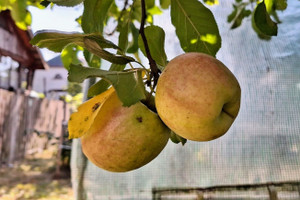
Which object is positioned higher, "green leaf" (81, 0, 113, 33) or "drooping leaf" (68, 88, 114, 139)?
"green leaf" (81, 0, 113, 33)

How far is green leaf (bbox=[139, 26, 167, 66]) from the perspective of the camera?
861mm

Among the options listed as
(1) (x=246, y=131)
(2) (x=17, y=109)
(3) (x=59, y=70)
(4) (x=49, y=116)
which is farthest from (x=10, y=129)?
(3) (x=59, y=70)

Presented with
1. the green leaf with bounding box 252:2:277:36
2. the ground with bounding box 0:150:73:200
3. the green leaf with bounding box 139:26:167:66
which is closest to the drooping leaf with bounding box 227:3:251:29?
the green leaf with bounding box 252:2:277:36

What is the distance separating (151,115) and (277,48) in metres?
1.70

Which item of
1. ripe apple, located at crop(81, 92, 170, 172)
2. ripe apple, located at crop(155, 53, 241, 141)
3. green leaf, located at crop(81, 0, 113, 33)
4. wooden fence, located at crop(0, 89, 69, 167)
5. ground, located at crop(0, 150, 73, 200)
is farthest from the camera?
wooden fence, located at crop(0, 89, 69, 167)

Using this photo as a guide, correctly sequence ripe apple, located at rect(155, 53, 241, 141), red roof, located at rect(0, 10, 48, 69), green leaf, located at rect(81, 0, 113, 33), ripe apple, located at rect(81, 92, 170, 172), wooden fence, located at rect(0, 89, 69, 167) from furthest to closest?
red roof, located at rect(0, 10, 48, 69) < wooden fence, located at rect(0, 89, 69, 167) < green leaf, located at rect(81, 0, 113, 33) < ripe apple, located at rect(81, 92, 170, 172) < ripe apple, located at rect(155, 53, 241, 141)

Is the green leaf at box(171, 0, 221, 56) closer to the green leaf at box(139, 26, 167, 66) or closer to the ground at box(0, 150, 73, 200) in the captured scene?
the green leaf at box(139, 26, 167, 66)

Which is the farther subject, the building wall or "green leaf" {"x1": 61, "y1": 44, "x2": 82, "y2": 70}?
the building wall

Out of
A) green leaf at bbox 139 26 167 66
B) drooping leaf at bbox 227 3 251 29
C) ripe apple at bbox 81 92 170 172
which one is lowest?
drooping leaf at bbox 227 3 251 29

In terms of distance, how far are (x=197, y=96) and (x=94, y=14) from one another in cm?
55

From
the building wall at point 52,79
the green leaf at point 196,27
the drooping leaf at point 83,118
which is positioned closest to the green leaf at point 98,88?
the drooping leaf at point 83,118

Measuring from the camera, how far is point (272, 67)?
200cm

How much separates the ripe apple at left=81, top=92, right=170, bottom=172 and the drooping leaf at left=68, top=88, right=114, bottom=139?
0.08 ft

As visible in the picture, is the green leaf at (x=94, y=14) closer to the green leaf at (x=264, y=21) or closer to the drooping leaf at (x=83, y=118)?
the drooping leaf at (x=83, y=118)
